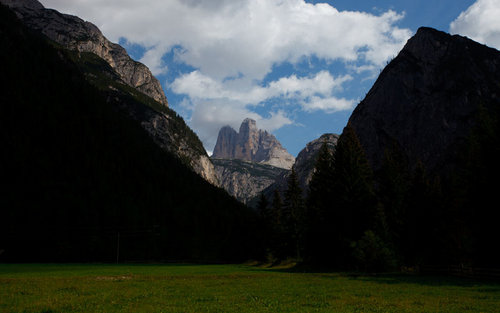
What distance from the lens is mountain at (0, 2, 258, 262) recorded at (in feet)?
319

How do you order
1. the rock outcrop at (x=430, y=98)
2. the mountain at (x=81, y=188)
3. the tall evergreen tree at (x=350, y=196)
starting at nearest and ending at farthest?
the tall evergreen tree at (x=350, y=196)
the mountain at (x=81, y=188)
the rock outcrop at (x=430, y=98)

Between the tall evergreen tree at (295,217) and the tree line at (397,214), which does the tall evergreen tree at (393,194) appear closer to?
the tree line at (397,214)

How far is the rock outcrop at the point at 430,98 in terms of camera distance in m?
143

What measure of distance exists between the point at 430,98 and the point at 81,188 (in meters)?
157

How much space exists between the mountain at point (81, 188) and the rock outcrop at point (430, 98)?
84636mm

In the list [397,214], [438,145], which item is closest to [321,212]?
[397,214]

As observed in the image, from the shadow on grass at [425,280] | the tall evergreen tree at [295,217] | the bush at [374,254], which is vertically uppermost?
the tall evergreen tree at [295,217]

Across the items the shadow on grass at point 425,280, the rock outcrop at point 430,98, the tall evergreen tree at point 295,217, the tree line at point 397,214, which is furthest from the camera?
the rock outcrop at point 430,98

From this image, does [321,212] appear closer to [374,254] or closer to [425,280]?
[374,254]

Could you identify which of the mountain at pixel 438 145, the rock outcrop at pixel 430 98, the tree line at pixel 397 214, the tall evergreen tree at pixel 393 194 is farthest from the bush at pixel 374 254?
the rock outcrop at pixel 430 98

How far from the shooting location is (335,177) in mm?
50312

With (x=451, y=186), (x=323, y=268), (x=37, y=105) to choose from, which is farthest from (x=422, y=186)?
(x=37, y=105)

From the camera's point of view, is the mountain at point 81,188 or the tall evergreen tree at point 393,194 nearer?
the tall evergreen tree at point 393,194

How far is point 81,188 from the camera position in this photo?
405ft
